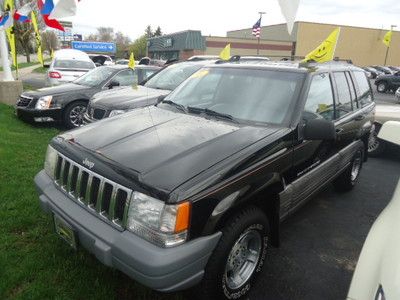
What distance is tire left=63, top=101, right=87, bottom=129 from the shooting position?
780 centimetres

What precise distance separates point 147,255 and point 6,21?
8626 millimetres

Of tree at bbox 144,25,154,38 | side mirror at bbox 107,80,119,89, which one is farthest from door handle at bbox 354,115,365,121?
tree at bbox 144,25,154,38

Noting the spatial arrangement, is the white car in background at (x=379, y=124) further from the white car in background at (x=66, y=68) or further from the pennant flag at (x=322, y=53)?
the white car in background at (x=66, y=68)

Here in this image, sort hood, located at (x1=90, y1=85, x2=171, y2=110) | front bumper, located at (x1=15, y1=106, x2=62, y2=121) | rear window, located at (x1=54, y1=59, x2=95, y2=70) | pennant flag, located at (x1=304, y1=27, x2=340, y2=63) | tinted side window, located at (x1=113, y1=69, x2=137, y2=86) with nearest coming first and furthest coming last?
1. pennant flag, located at (x1=304, y1=27, x2=340, y2=63)
2. hood, located at (x1=90, y1=85, x2=171, y2=110)
3. front bumper, located at (x1=15, y1=106, x2=62, y2=121)
4. tinted side window, located at (x1=113, y1=69, x2=137, y2=86)
5. rear window, located at (x1=54, y1=59, x2=95, y2=70)

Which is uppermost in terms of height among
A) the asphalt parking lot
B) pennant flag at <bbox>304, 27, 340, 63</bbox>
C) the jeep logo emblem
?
pennant flag at <bbox>304, 27, 340, 63</bbox>

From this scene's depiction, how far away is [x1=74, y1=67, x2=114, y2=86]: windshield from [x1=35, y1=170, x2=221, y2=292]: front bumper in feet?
20.7

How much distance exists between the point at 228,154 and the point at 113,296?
4.61ft

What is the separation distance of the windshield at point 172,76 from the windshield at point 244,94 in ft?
11.3

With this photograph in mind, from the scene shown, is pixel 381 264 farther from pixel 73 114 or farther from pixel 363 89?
pixel 73 114

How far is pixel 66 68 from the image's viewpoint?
13.0m

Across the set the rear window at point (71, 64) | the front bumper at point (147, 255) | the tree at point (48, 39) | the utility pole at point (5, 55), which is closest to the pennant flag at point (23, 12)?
the utility pole at point (5, 55)

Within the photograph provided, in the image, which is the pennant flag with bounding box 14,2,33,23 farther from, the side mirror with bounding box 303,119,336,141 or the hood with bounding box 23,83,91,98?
the side mirror with bounding box 303,119,336,141

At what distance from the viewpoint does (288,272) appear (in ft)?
10.6

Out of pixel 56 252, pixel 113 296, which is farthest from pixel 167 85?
pixel 113 296
